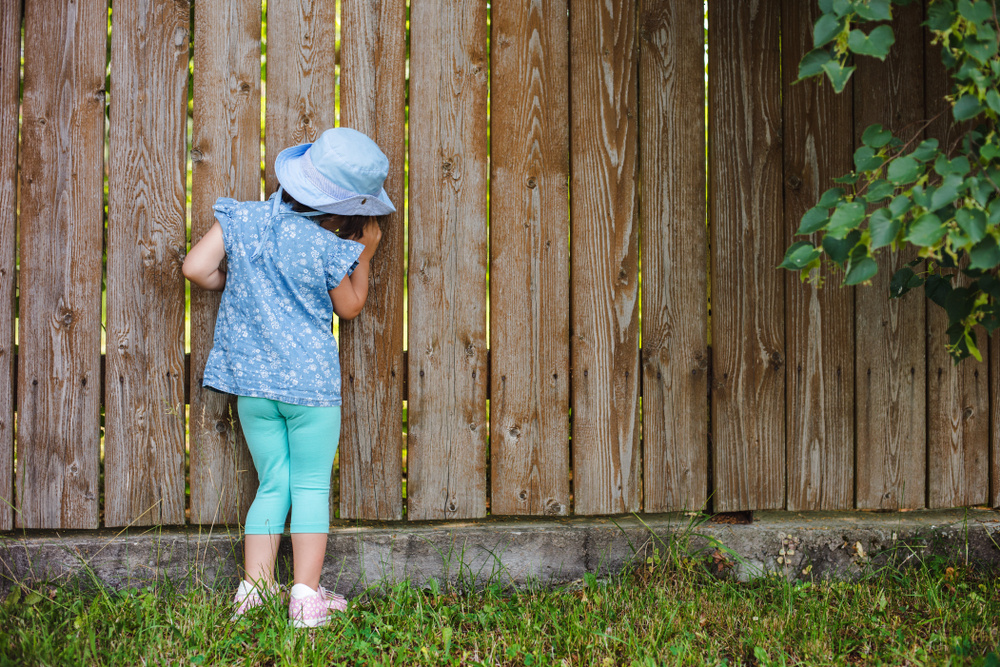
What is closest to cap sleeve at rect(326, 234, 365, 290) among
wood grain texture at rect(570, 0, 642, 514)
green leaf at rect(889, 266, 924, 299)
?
wood grain texture at rect(570, 0, 642, 514)

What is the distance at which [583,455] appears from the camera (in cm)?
242

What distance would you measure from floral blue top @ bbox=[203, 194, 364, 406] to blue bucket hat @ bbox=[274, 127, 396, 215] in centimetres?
9

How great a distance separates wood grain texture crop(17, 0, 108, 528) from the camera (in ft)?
7.42

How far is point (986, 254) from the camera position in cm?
153

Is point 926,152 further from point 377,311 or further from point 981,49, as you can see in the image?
point 377,311

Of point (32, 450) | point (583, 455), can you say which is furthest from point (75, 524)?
point (583, 455)

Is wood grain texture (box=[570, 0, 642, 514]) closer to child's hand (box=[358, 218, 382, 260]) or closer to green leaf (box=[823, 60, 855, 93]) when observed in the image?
child's hand (box=[358, 218, 382, 260])

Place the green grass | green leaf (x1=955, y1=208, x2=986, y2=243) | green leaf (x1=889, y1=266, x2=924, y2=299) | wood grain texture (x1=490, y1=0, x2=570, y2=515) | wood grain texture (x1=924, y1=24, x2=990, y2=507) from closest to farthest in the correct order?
green leaf (x1=955, y1=208, x2=986, y2=243) < the green grass < green leaf (x1=889, y1=266, x2=924, y2=299) < wood grain texture (x1=490, y1=0, x2=570, y2=515) < wood grain texture (x1=924, y1=24, x2=990, y2=507)

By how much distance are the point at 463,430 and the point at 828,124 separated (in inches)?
72.4

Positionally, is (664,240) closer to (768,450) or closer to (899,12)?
(768,450)

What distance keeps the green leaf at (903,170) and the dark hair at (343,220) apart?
1.61 meters

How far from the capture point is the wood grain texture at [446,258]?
7.71ft

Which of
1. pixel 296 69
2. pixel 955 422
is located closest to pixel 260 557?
pixel 296 69

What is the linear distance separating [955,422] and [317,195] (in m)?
2.59
